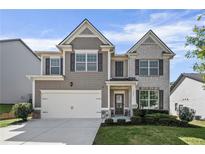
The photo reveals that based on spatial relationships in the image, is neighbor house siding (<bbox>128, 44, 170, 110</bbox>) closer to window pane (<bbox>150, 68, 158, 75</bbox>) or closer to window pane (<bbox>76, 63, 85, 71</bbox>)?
window pane (<bbox>150, 68, 158, 75</bbox>)

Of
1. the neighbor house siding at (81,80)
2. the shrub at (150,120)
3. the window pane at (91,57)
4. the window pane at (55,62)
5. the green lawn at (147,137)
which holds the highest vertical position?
the window pane at (91,57)

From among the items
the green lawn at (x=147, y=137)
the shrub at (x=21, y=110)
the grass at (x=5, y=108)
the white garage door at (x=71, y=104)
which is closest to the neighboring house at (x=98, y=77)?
the white garage door at (x=71, y=104)

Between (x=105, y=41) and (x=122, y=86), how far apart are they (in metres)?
3.06

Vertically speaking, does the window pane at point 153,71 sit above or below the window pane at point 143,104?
above

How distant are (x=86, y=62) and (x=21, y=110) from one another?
201 inches

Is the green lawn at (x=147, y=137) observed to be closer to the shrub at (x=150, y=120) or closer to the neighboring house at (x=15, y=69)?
the shrub at (x=150, y=120)

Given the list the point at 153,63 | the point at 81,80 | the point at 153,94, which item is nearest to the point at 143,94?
the point at 153,94

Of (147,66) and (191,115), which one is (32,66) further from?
(191,115)

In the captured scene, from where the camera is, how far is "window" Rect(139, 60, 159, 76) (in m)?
21.8

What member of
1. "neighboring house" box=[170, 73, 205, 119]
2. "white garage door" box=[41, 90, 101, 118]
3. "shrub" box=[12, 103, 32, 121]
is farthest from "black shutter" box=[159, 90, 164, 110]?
"shrub" box=[12, 103, 32, 121]

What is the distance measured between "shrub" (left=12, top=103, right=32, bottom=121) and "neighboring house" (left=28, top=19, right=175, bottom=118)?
1.75m

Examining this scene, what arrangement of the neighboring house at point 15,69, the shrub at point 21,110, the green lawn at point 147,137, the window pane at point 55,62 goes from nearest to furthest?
the green lawn at point 147,137, the neighboring house at point 15,69, the shrub at point 21,110, the window pane at point 55,62

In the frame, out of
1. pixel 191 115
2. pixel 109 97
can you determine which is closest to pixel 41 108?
pixel 109 97

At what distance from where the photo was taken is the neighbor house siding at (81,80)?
20.8 metres
